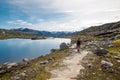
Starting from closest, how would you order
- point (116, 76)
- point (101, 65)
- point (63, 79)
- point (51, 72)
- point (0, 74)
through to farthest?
1. point (63, 79)
2. point (116, 76)
3. point (51, 72)
4. point (101, 65)
5. point (0, 74)

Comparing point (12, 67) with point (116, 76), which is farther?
point (12, 67)

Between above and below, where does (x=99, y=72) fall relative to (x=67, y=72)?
below

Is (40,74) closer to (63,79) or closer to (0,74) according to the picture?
(63,79)

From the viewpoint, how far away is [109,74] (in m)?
26.6

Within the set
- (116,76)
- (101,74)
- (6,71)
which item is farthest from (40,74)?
(6,71)

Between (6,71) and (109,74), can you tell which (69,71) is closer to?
(109,74)

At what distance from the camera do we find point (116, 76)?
2595 centimetres

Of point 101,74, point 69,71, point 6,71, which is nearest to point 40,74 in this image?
point 69,71

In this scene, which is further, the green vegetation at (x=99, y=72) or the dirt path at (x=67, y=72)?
the green vegetation at (x=99, y=72)

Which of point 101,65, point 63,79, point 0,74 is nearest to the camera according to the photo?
point 63,79

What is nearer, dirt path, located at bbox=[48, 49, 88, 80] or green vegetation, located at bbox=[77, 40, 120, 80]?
dirt path, located at bbox=[48, 49, 88, 80]

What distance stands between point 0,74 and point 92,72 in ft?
77.3

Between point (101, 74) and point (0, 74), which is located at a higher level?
point (101, 74)

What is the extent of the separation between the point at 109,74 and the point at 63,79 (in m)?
7.39
